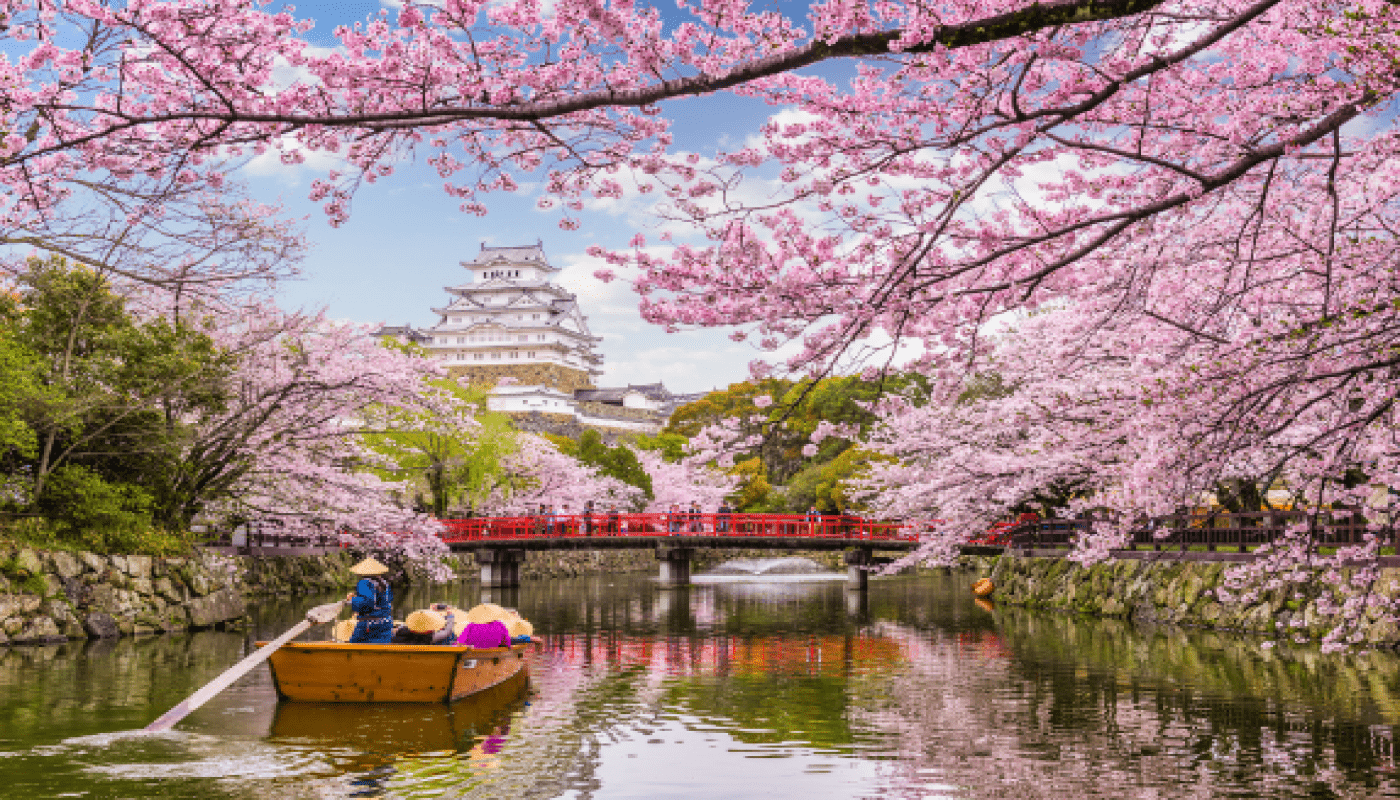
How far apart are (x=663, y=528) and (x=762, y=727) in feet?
87.5

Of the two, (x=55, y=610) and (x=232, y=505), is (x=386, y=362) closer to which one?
(x=232, y=505)

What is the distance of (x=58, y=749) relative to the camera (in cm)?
904

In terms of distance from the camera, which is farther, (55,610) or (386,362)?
(386,362)

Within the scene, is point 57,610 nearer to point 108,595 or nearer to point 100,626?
point 100,626

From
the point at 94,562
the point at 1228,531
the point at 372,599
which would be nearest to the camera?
the point at 372,599

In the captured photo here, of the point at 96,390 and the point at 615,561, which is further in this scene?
the point at 615,561

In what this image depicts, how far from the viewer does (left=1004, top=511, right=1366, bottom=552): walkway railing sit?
49.6ft

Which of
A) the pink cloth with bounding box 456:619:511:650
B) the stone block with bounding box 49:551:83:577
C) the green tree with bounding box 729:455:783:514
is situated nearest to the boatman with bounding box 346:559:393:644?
the pink cloth with bounding box 456:619:511:650

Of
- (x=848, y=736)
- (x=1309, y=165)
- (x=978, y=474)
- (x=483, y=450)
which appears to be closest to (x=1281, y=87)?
(x=1309, y=165)

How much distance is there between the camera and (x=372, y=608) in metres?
11.5

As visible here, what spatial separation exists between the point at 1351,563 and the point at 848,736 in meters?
9.56

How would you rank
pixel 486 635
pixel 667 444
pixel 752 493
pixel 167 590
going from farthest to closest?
1. pixel 667 444
2. pixel 752 493
3. pixel 167 590
4. pixel 486 635

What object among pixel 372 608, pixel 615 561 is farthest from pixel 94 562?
pixel 615 561

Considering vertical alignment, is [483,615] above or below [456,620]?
above
